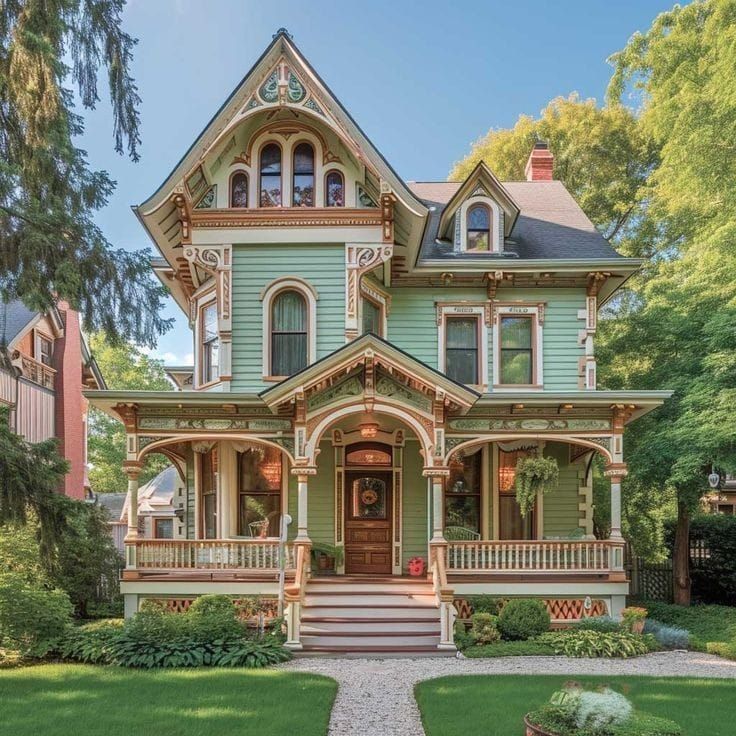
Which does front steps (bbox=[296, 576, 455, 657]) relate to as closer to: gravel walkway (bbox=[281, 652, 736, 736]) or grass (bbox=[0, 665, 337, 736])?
gravel walkway (bbox=[281, 652, 736, 736])

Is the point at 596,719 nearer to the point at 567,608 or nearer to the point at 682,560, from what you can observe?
the point at 567,608

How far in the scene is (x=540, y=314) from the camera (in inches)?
553

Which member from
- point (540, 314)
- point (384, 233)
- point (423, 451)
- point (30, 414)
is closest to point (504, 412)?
point (423, 451)

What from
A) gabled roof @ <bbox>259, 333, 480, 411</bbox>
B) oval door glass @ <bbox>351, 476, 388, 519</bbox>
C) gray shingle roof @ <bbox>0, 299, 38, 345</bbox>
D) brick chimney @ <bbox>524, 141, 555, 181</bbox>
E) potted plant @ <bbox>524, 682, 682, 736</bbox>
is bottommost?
potted plant @ <bbox>524, 682, 682, 736</bbox>

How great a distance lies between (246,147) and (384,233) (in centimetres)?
336

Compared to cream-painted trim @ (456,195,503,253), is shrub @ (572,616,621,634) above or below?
below

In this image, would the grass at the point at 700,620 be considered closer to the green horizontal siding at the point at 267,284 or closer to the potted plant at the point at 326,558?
the potted plant at the point at 326,558

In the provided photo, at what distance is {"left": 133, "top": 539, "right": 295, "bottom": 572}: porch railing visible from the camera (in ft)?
38.0

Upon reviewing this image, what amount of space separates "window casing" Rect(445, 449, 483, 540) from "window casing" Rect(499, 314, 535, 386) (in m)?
1.80

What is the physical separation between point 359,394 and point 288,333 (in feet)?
8.58

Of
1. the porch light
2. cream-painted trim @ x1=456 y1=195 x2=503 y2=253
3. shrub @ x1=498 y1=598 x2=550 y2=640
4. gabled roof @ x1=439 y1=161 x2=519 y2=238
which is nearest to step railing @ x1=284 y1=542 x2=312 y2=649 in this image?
the porch light

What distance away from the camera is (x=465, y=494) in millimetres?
13617

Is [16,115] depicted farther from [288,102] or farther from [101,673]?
[101,673]

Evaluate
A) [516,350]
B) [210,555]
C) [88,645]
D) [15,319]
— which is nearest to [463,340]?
[516,350]
